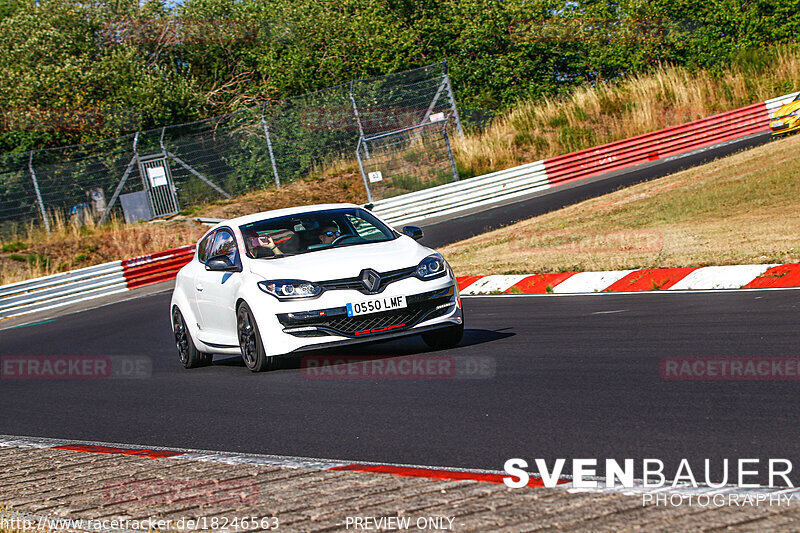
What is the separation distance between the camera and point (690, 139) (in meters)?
34.8

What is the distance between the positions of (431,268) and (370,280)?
0.66 metres

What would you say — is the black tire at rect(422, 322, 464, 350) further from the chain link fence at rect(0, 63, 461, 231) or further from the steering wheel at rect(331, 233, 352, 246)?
the chain link fence at rect(0, 63, 461, 231)

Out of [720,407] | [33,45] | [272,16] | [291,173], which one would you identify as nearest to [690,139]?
[291,173]

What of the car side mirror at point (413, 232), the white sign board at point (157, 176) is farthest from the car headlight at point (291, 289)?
the white sign board at point (157, 176)

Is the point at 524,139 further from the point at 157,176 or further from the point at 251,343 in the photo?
the point at 251,343

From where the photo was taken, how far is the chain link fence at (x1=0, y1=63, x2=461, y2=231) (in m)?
31.9

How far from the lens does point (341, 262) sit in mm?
8992

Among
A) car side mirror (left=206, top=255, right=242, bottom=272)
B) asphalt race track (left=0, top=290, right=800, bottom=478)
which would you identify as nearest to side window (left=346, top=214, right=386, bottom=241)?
asphalt race track (left=0, top=290, right=800, bottom=478)

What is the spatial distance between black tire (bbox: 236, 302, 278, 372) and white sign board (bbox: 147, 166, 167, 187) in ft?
78.4

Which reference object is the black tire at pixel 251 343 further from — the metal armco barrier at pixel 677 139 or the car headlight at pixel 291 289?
the metal armco barrier at pixel 677 139

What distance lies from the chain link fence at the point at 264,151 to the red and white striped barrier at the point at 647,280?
58.1 feet

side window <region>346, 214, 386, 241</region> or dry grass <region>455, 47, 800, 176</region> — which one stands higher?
dry grass <region>455, 47, 800, 176</region>

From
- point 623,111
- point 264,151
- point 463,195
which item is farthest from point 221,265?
point 623,111

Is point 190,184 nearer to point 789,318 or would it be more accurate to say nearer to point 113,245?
point 113,245
